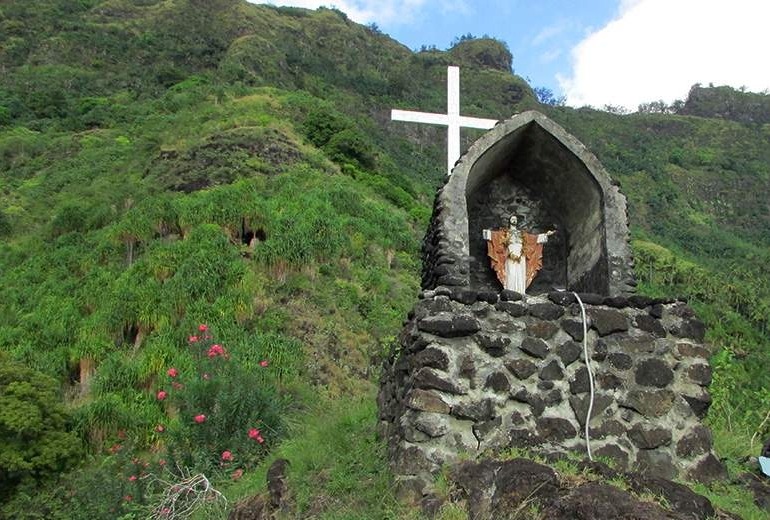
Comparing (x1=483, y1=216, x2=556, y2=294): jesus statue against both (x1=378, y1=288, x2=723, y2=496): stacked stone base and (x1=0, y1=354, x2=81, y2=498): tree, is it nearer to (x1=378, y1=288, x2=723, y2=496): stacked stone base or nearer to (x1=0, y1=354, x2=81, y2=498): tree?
(x1=378, y1=288, x2=723, y2=496): stacked stone base

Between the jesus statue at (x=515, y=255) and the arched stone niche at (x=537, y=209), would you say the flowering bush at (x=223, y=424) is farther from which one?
the jesus statue at (x=515, y=255)

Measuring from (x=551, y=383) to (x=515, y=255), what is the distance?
6.26ft

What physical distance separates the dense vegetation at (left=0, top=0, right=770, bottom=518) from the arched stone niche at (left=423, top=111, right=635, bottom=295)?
146cm

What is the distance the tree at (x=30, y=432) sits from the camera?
8.20 m

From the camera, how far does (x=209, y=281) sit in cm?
1281

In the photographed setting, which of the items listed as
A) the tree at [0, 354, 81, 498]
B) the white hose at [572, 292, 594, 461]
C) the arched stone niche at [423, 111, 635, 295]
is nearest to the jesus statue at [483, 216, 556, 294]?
the arched stone niche at [423, 111, 635, 295]

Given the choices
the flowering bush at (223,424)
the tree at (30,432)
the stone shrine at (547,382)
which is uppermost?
the stone shrine at (547,382)

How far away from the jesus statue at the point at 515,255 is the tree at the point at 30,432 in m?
5.48

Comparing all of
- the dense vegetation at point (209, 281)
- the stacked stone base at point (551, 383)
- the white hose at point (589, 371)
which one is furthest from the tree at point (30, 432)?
the white hose at point (589, 371)

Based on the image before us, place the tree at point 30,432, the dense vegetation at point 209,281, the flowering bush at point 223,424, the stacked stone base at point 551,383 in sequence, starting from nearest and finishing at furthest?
1. the stacked stone base at point 551,383
2. the flowering bush at point 223,424
3. the dense vegetation at point 209,281
4. the tree at point 30,432

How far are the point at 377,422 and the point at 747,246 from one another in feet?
142

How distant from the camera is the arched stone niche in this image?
5613 millimetres

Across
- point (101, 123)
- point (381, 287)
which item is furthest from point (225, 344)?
point (101, 123)

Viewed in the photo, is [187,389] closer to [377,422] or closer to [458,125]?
[377,422]
